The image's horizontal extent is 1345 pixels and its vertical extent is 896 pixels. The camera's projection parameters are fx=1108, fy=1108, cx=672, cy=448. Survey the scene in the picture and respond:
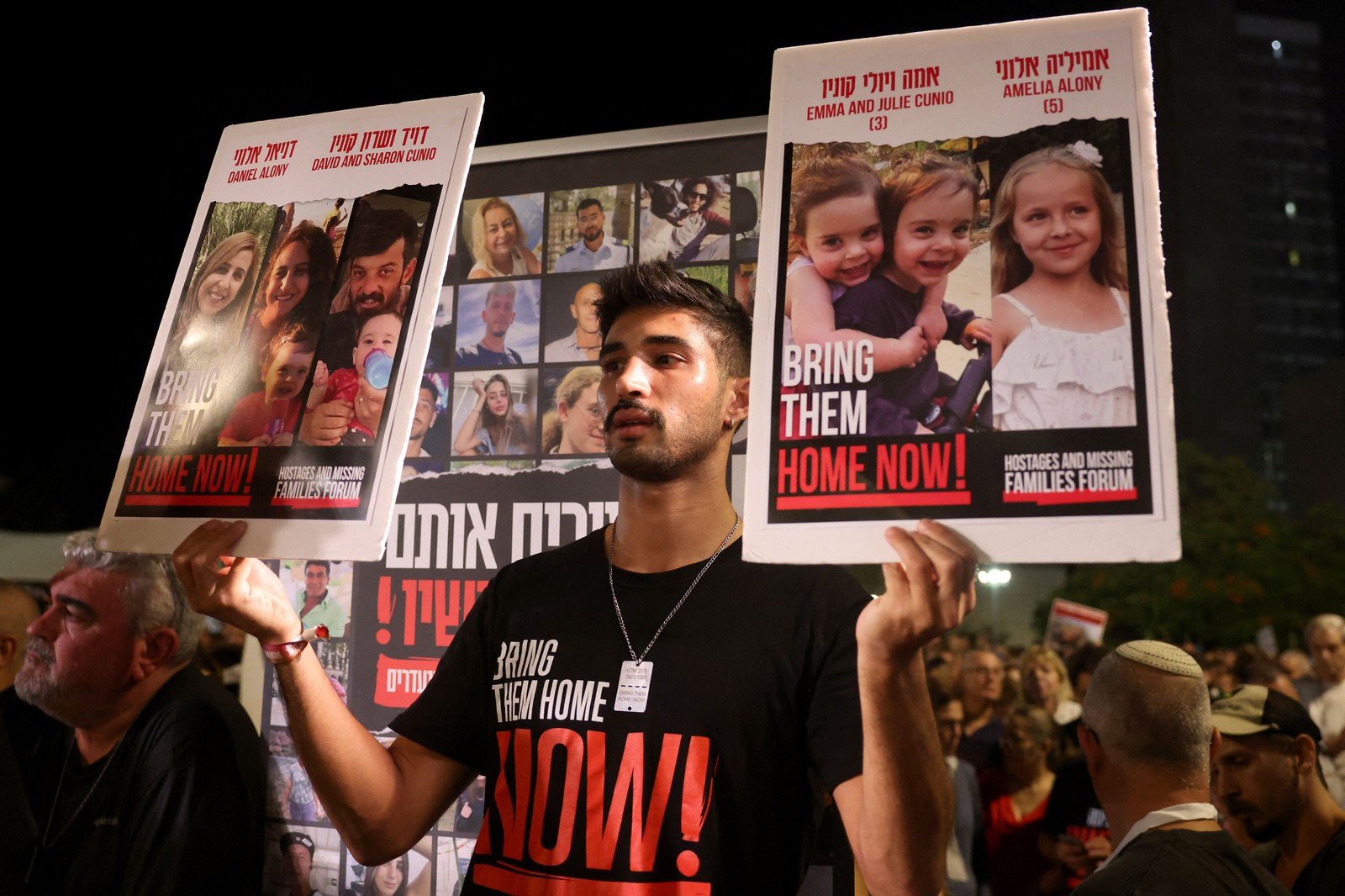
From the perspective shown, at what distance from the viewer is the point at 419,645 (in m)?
2.37

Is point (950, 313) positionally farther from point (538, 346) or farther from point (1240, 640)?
point (1240, 640)

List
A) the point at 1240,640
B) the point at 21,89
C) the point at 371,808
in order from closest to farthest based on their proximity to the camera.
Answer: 1. the point at 371,808
2. the point at 21,89
3. the point at 1240,640

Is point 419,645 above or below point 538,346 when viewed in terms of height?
below

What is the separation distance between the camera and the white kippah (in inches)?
82.7

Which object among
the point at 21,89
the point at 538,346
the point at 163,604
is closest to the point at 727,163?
the point at 538,346

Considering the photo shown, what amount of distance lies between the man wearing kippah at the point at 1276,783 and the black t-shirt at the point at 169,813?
2.26 m

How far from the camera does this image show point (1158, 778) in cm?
200

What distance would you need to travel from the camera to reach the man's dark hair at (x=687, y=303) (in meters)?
1.88

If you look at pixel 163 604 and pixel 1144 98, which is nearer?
pixel 1144 98

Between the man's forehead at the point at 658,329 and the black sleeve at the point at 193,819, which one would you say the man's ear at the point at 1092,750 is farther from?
the black sleeve at the point at 193,819

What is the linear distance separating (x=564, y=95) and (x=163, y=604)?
178 centimetres

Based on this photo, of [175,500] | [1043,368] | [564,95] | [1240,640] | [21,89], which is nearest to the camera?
[1043,368]

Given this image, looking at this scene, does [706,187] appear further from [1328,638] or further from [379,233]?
[1328,638]

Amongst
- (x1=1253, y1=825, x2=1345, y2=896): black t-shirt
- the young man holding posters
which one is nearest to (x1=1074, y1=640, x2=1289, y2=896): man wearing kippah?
(x1=1253, y1=825, x2=1345, y2=896): black t-shirt
